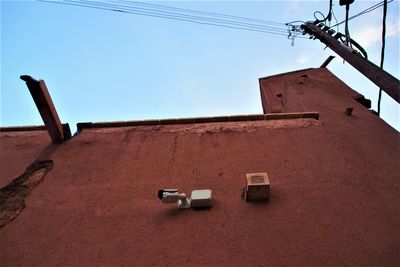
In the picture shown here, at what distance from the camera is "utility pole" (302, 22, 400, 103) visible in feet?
16.9

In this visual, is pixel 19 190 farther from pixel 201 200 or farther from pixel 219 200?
pixel 219 200

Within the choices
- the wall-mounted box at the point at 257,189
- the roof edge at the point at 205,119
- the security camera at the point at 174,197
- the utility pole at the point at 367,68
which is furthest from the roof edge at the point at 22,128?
the utility pole at the point at 367,68

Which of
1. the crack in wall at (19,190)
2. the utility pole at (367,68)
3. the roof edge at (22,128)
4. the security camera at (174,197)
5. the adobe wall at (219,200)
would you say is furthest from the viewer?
the roof edge at (22,128)

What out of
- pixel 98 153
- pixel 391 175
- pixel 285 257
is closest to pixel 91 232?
pixel 98 153

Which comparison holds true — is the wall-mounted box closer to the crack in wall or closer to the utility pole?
the crack in wall

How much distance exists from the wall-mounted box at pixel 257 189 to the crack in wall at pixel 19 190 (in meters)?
2.64

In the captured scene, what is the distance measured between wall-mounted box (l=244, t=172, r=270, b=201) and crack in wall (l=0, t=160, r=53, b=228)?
264 centimetres

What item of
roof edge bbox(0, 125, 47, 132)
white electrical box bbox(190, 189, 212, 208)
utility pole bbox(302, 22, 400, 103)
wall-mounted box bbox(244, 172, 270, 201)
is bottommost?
white electrical box bbox(190, 189, 212, 208)

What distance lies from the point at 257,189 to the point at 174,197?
3.00ft

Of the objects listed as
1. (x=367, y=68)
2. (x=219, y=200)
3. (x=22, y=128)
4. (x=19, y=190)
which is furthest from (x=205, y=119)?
(x=367, y=68)

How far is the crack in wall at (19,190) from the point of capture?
3.60m

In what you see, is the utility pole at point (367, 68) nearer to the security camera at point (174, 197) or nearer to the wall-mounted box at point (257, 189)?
the wall-mounted box at point (257, 189)

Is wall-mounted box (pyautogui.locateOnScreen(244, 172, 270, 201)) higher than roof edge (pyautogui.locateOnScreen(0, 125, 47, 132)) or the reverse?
the reverse

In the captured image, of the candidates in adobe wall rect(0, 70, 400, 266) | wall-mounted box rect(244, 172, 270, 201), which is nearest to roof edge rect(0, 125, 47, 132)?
adobe wall rect(0, 70, 400, 266)
